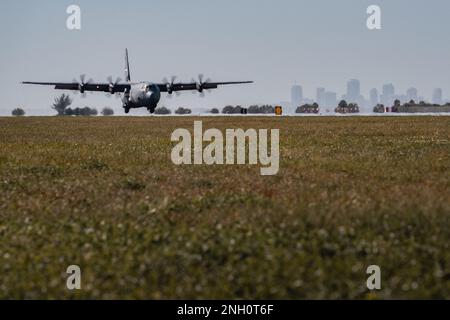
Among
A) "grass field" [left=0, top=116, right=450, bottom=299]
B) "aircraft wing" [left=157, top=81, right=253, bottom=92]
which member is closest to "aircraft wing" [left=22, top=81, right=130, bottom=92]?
"aircraft wing" [left=157, top=81, right=253, bottom=92]

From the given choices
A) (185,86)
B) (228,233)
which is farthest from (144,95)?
(228,233)

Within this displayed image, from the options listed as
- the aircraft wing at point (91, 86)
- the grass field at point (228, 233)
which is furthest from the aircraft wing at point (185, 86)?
the grass field at point (228, 233)

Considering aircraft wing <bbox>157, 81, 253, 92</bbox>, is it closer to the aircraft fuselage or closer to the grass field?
the aircraft fuselage

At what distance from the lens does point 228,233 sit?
44.6 ft

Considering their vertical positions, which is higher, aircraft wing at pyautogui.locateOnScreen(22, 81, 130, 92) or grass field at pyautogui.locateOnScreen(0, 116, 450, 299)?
aircraft wing at pyautogui.locateOnScreen(22, 81, 130, 92)

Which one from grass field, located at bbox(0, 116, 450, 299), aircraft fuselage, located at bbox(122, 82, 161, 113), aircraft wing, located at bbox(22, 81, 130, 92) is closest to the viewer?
grass field, located at bbox(0, 116, 450, 299)

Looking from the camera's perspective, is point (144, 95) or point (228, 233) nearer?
point (228, 233)

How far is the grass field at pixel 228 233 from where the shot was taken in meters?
11.0

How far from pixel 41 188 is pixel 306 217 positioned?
33.4 feet

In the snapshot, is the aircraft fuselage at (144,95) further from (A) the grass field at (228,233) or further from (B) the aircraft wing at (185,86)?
(A) the grass field at (228,233)

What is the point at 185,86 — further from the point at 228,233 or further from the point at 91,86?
the point at 228,233

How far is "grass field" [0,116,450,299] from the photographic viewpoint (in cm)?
1098

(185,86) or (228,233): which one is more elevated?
(185,86)

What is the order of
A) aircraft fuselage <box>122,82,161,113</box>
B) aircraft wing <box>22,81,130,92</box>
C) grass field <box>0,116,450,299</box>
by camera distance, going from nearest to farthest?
grass field <box>0,116,450,299</box>
aircraft fuselage <box>122,82,161,113</box>
aircraft wing <box>22,81,130,92</box>
